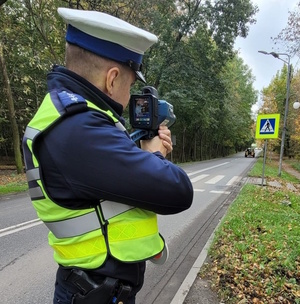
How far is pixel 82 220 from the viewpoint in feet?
3.45

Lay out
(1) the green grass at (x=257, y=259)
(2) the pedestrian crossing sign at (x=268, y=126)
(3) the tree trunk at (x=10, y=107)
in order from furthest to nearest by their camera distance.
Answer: (3) the tree trunk at (x=10, y=107)
(2) the pedestrian crossing sign at (x=268, y=126)
(1) the green grass at (x=257, y=259)

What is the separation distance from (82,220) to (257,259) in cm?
345

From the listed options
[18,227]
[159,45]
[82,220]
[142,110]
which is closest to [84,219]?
[82,220]

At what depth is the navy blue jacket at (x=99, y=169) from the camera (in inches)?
37.8

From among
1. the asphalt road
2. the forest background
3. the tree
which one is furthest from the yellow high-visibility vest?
the tree

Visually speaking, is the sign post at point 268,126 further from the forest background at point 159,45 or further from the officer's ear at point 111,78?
the officer's ear at point 111,78

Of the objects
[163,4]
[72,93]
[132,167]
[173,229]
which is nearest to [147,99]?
[72,93]

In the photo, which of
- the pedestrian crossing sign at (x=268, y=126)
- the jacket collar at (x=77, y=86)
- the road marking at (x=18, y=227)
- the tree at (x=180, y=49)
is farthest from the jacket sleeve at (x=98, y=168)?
the tree at (x=180, y=49)

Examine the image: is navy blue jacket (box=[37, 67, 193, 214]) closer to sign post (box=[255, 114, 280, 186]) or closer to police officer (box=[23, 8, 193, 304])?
police officer (box=[23, 8, 193, 304])

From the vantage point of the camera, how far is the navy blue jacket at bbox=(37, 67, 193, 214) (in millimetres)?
960

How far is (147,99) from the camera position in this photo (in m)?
1.37

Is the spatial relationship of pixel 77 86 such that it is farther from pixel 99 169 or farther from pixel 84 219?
pixel 84 219

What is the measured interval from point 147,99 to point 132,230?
25.2 inches

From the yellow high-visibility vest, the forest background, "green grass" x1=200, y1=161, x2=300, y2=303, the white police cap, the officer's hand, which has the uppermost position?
the forest background
